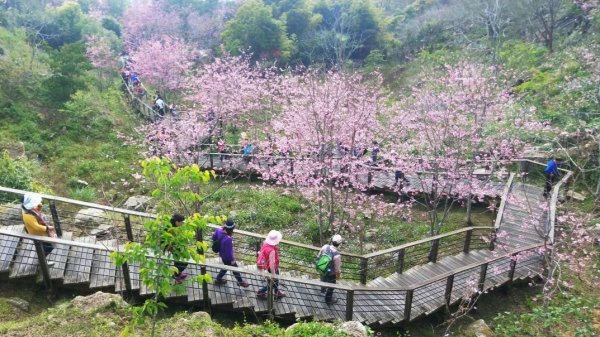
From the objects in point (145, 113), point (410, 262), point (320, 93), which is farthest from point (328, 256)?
point (145, 113)

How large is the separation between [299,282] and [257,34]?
26.6 metres

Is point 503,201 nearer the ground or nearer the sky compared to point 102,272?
nearer the ground

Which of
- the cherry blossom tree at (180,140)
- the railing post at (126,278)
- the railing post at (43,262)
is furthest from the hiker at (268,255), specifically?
the cherry blossom tree at (180,140)

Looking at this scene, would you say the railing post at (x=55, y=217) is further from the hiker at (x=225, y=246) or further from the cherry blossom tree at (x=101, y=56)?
the cherry blossom tree at (x=101, y=56)

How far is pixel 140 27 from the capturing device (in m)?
37.4

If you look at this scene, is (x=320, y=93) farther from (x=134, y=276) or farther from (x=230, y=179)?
(x=134, y=276)

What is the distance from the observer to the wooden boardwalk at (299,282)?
6.84m

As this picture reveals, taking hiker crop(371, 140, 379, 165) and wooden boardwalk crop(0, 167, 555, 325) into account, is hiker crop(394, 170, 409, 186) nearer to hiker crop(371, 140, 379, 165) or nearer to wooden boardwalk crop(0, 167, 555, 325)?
hiker crop(371, 140, 379, 165)

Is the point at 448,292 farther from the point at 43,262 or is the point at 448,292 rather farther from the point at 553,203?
the point at 43,262

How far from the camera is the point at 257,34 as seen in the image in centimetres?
3027

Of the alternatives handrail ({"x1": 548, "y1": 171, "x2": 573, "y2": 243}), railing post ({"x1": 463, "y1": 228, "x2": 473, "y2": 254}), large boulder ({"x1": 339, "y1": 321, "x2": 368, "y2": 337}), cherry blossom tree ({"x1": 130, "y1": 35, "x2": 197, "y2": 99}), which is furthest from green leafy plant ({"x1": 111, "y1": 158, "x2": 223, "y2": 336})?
cherry blossom tree ({"x1": 130, "y1": 35, "x2": 197, "y2": 99})

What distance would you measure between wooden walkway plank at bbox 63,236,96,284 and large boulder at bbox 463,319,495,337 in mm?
7911

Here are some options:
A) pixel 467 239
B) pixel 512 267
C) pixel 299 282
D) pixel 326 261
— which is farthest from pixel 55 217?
pixel 512 267

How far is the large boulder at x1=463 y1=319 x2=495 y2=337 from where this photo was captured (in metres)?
8.65
